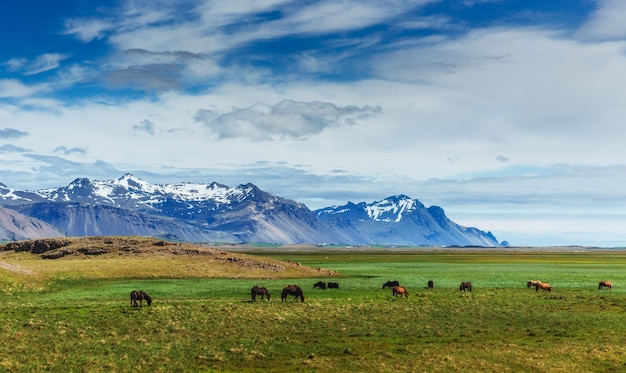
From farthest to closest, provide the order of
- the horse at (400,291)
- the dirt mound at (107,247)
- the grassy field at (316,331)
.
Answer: the dirt mound at (107,247), the horse at (400,291), the grassy field at (316,331)

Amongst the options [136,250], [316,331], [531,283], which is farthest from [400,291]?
[136,250]

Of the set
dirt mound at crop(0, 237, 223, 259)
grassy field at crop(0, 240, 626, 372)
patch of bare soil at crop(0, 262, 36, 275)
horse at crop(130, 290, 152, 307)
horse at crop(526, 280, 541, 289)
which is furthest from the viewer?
dirt mound at crop(0, 237, 223, 259)

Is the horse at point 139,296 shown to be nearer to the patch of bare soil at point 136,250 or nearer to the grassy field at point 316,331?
the grassy field at point 316,331

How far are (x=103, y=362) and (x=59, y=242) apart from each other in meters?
110

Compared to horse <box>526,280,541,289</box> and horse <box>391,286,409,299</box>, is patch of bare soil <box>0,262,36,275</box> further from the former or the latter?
horse <box>526,280,541,289</box>

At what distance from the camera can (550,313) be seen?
48.6 metres

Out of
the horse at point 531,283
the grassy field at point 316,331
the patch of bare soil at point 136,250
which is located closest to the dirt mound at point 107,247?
the patch of bare soil at point 136,250

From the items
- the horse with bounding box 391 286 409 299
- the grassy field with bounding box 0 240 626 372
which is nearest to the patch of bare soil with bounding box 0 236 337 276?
the grassy field with bounding box 0 240 626 372

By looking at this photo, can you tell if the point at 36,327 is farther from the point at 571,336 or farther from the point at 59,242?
the point at 59,242

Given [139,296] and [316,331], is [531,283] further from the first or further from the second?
[139,296]

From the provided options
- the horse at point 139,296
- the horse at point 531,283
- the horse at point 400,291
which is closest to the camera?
the horse at point 139,296

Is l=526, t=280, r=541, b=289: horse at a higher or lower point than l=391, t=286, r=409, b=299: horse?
higher

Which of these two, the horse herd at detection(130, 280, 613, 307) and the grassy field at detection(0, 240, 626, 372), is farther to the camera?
the horse herd at detection(130, 280, 613, 307)

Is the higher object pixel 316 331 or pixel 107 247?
pixel 107 247
